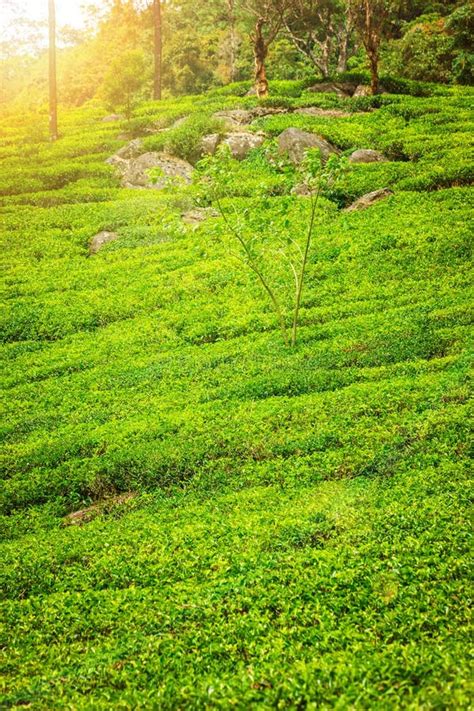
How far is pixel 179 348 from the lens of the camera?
503 inches

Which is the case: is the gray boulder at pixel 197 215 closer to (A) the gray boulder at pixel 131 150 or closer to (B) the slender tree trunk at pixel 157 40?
(A) the gray boulder at pixel 131 150

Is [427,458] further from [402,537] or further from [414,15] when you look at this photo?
[414,15]

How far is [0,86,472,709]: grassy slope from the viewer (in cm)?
482

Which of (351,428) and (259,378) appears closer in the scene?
(351,428)

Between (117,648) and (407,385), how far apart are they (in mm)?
6230

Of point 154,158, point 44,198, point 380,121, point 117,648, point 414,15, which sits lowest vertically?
point 117,648

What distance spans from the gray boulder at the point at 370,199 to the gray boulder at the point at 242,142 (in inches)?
348

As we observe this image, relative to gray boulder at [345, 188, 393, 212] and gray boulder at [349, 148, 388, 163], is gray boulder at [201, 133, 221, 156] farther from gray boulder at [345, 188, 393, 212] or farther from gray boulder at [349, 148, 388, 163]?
gray boulder at [345, 188, 393, 212]

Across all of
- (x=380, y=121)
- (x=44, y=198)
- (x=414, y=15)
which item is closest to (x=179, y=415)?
(x=44, y=198)

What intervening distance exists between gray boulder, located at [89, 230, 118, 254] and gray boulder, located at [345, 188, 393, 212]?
8.61 m

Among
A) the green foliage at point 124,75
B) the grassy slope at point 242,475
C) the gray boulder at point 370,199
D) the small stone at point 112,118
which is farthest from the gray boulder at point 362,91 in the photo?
the grassy slope at point 242,475

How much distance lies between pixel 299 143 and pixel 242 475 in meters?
18.7

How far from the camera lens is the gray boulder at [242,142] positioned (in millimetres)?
26547

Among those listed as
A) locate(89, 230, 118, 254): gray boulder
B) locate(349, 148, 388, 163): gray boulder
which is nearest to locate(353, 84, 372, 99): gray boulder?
locate(349, 148, 388, 163): gray boulder
